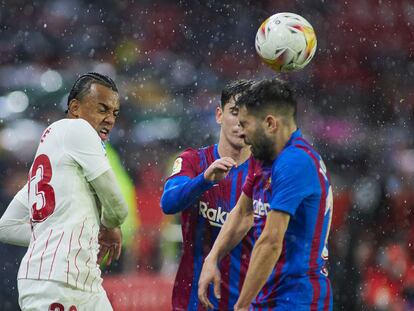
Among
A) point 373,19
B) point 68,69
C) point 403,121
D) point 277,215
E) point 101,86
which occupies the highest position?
point 373,19

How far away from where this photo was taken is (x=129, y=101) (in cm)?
1075

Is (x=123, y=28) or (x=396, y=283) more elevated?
(x=123, y=28)

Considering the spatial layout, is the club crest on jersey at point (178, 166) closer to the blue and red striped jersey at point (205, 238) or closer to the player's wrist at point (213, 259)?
the blue and red striped jersey at point (205, 238)

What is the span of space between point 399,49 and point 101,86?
313 inches

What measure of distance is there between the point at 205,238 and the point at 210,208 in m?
0.15

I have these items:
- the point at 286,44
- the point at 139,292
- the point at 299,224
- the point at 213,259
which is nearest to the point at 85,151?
the point at 213,259

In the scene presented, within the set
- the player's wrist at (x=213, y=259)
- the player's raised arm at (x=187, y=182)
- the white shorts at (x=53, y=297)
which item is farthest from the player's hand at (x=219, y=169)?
the white shorts at (x=53, y=297)

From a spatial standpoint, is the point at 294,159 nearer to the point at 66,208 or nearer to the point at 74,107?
the point at 66,208

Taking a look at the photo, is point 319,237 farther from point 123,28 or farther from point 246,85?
point 123,28

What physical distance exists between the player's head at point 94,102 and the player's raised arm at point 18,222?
446 millimetres

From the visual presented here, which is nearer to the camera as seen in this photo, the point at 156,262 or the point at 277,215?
the point at 277,215

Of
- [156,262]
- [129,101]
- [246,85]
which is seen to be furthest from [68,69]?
[246,85]

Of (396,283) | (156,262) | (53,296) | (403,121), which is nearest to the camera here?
(53,296)

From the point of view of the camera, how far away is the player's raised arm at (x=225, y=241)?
11.1 feet
